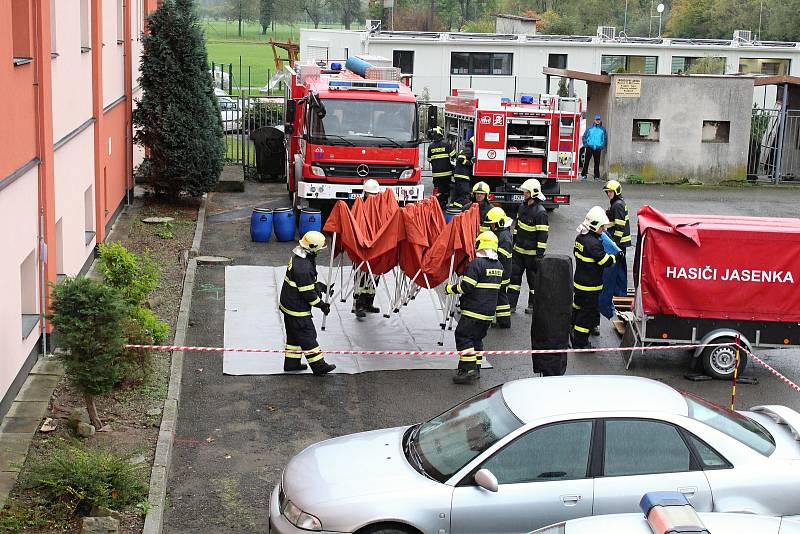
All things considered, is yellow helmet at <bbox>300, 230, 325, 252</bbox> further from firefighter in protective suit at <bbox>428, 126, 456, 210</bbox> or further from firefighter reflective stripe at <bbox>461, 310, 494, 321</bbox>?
firefighter in protective suit at <bbox>428, 126, 456, 210</bbox>

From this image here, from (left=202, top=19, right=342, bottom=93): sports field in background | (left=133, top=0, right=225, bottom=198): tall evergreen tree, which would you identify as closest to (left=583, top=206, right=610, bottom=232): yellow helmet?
(left=133, top=0, right=225, bottom=198): tall evergreen tree

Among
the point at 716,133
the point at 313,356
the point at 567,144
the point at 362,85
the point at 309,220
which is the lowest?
the point at 313,356

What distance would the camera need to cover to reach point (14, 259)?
10688 mm

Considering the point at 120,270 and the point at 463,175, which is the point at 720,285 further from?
the point at 463,175

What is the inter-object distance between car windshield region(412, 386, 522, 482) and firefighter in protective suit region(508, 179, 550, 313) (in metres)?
7.31

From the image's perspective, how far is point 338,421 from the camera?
1109 cm

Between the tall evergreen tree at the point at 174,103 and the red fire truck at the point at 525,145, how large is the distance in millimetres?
5912

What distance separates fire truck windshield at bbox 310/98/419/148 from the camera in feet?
68.4

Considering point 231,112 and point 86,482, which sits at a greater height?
point 231,112

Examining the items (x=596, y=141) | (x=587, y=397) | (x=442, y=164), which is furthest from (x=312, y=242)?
(x=596, y=141)

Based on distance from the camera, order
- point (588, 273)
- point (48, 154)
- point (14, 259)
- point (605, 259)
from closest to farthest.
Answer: point (14, 259)
point (48, 154)
point (605, 259)
point (588, 273)

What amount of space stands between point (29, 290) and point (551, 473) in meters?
7.04

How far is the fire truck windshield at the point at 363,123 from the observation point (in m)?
20.9

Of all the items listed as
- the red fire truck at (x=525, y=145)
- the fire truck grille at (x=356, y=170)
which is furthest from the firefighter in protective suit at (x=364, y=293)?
the red fire truck at (x=525, y=145)
